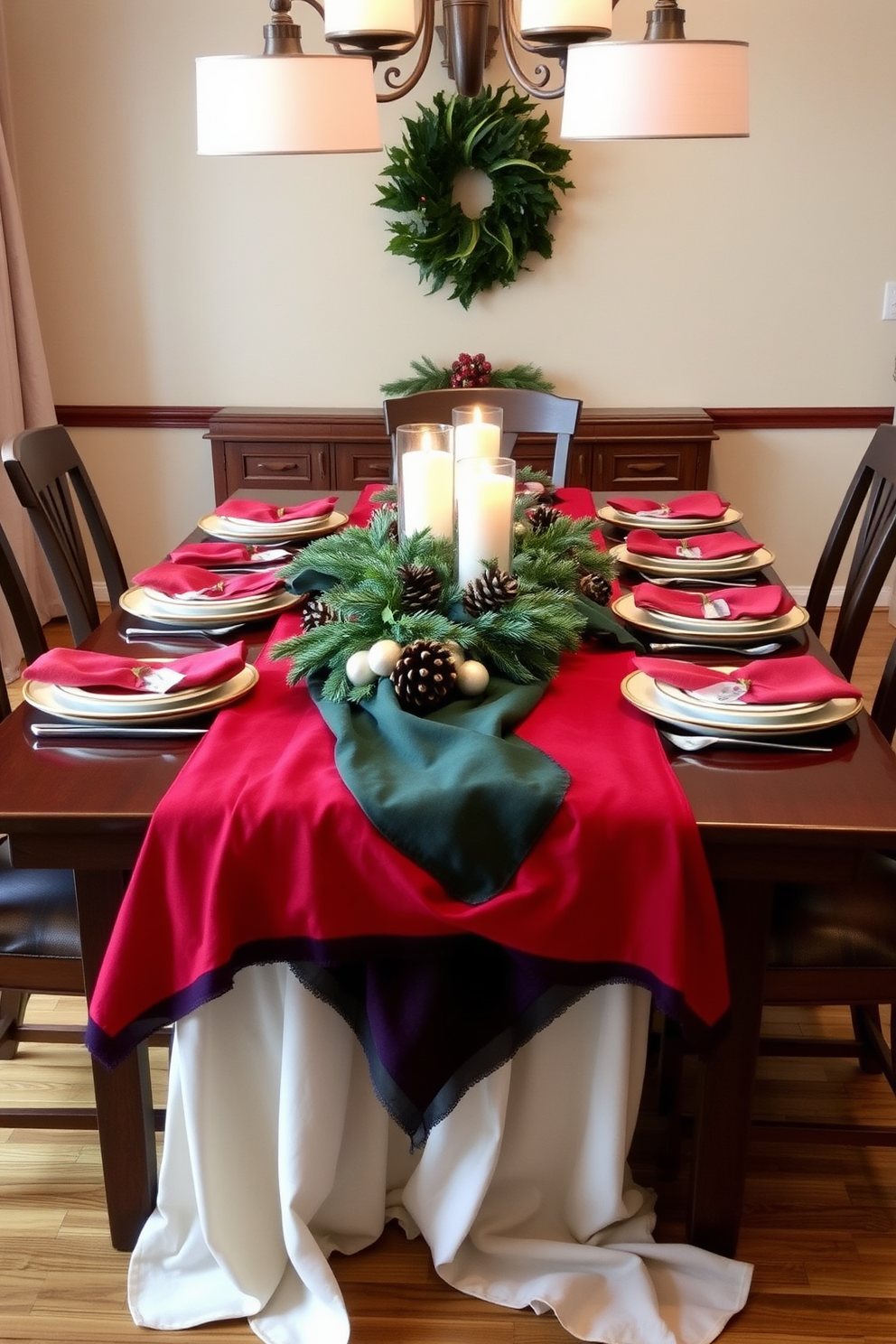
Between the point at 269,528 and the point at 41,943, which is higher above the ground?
the point at 269,528

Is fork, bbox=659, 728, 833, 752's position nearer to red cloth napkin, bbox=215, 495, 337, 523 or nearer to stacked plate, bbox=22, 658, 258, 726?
stacked plate, bbox=22, 658, 258, 726

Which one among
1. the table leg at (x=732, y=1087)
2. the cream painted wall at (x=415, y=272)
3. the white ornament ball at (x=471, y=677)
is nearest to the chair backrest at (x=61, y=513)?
the white ornament ball at (x=471, y=677)

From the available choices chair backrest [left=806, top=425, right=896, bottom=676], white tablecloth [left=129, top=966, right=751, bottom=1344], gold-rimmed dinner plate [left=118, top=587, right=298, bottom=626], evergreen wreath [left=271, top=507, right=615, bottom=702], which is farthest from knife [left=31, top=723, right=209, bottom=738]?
chair backrest [left=806, top=425, right=896, bottom=676]

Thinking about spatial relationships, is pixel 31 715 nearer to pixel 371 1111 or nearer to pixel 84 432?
pixel 371 1111

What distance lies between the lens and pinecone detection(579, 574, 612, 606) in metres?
1.84

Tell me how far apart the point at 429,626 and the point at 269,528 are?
92 cm

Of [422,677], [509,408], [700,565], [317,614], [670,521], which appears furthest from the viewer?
[509,408]

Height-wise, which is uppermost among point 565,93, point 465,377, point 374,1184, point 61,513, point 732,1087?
point 565,93

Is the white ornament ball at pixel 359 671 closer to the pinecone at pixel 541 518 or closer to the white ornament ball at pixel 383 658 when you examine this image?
the white ornament ball at pixel 383 658

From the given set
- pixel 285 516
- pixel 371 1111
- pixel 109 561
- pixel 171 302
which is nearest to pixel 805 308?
pixel 171 302

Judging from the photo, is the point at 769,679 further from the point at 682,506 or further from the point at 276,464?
the point at 276,464

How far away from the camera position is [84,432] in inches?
168

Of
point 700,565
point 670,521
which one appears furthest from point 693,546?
point 670,521

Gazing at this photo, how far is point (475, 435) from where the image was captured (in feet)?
6.25
